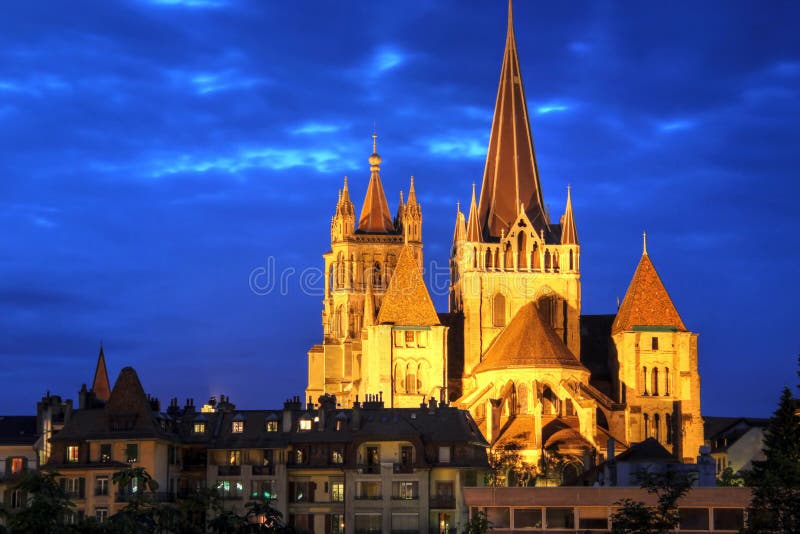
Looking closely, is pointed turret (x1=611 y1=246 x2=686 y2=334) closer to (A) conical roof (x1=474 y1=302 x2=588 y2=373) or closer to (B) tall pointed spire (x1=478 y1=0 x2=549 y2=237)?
(A) conical roof (x1=474 y1=302 x2=588 y2=373)

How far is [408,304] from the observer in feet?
485

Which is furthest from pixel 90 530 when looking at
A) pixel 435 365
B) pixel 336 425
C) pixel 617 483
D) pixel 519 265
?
pixel 519 265

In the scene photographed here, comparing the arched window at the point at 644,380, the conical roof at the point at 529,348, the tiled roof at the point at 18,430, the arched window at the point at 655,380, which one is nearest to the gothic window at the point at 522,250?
the conical roof at the point at 529,348

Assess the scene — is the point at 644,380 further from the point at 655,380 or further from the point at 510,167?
the point at 510,167

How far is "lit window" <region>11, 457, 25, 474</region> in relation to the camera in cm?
10331

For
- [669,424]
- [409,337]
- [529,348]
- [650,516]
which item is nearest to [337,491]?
[650,516]

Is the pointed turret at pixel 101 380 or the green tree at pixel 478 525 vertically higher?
the pointed turret at pixel 101 380

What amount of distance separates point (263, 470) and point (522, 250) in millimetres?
56113

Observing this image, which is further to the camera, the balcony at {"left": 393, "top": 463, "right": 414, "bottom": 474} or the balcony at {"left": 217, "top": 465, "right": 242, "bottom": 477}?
the balcony at {"left": 217, "top": 465, "right": 242, "bottom": 477}

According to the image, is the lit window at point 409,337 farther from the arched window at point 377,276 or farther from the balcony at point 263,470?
the balcony at point 263,470

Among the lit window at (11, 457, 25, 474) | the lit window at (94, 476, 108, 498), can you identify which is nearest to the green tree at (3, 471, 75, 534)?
the lit window at (94, 476, 108, 498)

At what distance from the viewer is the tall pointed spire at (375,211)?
18450cm

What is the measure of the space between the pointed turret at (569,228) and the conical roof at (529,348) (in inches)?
365

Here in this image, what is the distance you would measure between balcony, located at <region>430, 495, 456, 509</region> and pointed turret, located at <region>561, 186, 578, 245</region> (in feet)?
185
